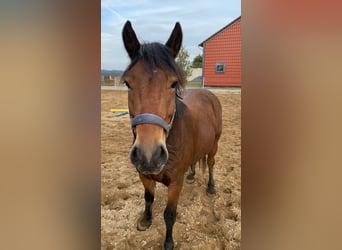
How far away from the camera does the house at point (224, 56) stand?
0.50m

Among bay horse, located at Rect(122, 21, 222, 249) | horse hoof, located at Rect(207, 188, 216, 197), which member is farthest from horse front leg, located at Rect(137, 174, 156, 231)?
horse hoof, located at Rect(207, 188, 216, 197)

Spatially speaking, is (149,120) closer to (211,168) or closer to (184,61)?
(184,61)

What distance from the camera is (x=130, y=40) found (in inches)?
26.6

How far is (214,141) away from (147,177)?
1.69ft

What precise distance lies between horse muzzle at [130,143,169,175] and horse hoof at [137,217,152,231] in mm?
519

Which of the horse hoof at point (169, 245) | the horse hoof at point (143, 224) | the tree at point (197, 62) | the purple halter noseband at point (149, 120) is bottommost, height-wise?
the horse hoof at point (169, 245)

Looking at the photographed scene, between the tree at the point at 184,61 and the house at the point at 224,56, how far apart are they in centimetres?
7

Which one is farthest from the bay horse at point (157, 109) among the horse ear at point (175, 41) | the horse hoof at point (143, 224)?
the horse hoof at point (143, 224)

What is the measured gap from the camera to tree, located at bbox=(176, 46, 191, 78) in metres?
0.73

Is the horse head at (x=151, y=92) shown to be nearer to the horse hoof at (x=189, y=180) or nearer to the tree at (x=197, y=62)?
the tree at (x=197, y=62)
